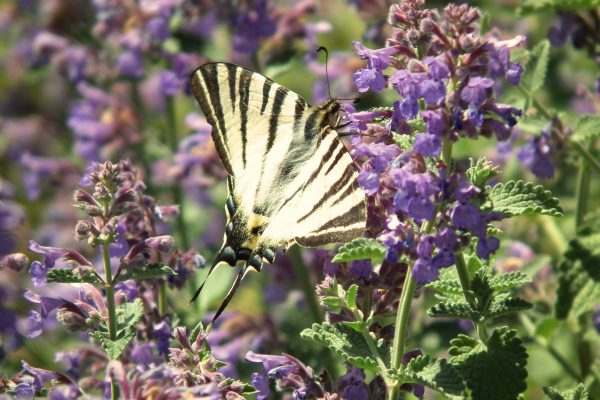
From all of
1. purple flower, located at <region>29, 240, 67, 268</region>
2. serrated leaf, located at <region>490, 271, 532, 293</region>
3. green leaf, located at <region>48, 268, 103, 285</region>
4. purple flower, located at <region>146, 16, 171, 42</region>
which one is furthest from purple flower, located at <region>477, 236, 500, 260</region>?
purple flower, located at <region>146, 16, 171, 42</region>

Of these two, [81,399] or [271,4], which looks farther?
[271,4]

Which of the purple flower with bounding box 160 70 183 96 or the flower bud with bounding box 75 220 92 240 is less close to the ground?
the purple flower with bounding box 160 70 183 96

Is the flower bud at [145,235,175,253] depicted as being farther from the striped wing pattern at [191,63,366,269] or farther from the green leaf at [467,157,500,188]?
the green leaf at [467,157,500,188]

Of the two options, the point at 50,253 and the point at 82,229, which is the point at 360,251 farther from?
the point at 50,253

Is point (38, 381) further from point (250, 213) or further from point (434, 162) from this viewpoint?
point (434, 162)

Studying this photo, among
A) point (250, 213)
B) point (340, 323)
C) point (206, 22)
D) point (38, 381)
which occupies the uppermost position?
point (206, 22)

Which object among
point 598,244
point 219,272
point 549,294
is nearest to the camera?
point 598,244

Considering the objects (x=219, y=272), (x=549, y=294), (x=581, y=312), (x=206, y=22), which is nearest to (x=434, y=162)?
(x=581, y=312)
